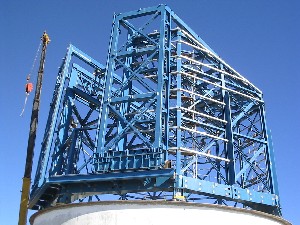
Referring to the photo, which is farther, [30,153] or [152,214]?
[30,153]

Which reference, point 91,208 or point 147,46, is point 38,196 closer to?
point 91,208

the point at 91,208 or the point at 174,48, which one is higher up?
the point at 174,48

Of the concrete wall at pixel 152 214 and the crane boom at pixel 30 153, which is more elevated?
the crane boom at pixel 30 153

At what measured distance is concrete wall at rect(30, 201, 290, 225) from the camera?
64.9 feet

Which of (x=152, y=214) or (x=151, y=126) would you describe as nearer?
(x=152, y=214)

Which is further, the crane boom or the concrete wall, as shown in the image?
the crane boom

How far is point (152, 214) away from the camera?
1983 cm

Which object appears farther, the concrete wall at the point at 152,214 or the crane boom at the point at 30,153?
the crane boom at the point at 30,153

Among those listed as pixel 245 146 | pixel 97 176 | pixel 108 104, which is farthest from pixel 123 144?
pixel 245 146

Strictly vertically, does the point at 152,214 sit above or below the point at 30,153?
below

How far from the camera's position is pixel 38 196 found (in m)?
29.0

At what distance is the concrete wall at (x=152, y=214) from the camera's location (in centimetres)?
1978

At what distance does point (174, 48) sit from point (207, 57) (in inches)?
123

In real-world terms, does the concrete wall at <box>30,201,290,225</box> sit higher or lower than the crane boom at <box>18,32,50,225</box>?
lower
